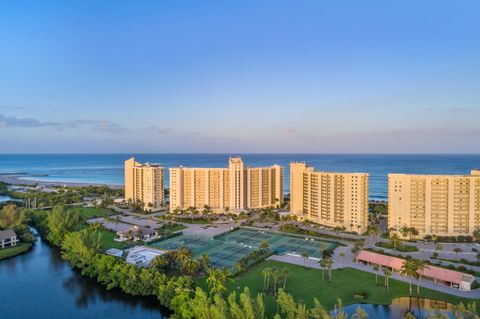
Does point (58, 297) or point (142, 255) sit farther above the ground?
point (142, 255)

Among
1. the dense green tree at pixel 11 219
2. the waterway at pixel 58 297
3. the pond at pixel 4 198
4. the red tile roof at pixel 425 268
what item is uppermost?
the dense green tree at pixel 11 219

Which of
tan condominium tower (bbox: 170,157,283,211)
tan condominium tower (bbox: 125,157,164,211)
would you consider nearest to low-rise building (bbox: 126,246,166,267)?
tan condominium tower (bbox: 170,157,283,211)

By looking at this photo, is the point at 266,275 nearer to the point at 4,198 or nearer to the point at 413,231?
the point at 413,231

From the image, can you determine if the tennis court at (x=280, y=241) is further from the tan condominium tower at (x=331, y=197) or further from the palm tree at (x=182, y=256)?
the palm tree at (x=182, y=256)

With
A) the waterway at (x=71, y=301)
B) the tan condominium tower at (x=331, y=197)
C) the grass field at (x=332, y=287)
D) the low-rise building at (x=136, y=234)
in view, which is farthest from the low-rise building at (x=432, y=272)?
the low-rise building at (x=136, y=234)

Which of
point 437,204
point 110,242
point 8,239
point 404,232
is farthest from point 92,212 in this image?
point 437,204
